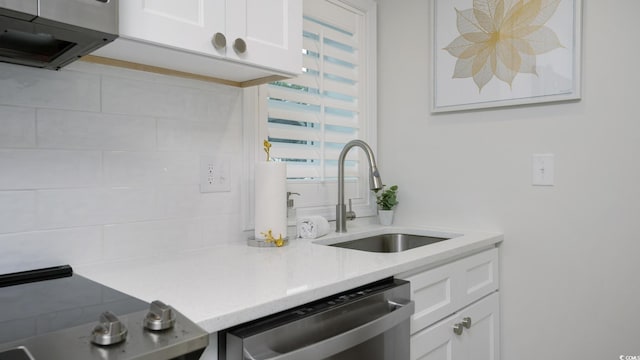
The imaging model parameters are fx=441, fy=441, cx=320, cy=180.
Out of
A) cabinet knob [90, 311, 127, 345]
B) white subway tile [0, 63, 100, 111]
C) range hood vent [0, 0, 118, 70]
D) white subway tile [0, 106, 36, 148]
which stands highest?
range hood vent [0, 0, 118, 70]

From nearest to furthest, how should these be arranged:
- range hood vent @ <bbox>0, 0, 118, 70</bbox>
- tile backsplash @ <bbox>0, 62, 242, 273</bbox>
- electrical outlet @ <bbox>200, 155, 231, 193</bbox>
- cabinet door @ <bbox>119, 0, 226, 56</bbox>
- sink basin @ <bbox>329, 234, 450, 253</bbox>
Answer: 1. range hood vent @ <bbox>0, 0, 118, 70</bbox>
2. cabinet door @ <bbox>119, 0, 226, 56</bbox>
3. tile backsplash @ <bbox>0, 62, 242, 273</bbox>
4. electrical outlet @ <bbox>200, 155, 231, 193</bbox>
5. sink basin @ <bbox>329, 234, 450, 253</bbox>

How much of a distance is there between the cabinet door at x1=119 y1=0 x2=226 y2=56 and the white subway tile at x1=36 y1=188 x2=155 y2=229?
1.57 ft

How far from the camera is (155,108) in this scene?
4.57ft

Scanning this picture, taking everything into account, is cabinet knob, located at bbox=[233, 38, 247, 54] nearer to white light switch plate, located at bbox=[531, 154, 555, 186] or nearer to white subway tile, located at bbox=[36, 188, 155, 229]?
white subway tile, located at bbox=[36, 188, 155, 229]

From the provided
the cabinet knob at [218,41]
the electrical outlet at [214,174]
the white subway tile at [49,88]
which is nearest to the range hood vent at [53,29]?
the white subway tile at [49,88]

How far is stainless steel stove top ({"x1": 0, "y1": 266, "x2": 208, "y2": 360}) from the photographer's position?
26.3 inches

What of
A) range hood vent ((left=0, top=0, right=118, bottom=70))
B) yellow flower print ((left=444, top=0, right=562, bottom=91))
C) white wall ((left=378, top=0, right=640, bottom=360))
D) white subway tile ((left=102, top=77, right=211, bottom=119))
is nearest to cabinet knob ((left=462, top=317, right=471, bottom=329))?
white wall ((left=378, top=0, right=640, bottom=360))

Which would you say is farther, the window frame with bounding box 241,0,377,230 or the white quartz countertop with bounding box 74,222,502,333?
the window frame with bounding box 241,0,377,230

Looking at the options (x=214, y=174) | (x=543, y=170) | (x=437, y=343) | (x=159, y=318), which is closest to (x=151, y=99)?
(x=214, y=174)

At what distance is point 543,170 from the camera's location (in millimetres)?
1764

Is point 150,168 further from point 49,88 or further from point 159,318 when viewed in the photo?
point 159,318

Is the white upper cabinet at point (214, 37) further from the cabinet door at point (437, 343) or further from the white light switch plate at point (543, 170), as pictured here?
the white light switch plate at point (543, 170)

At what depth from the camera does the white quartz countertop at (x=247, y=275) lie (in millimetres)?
894

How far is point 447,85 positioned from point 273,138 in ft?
2.77
